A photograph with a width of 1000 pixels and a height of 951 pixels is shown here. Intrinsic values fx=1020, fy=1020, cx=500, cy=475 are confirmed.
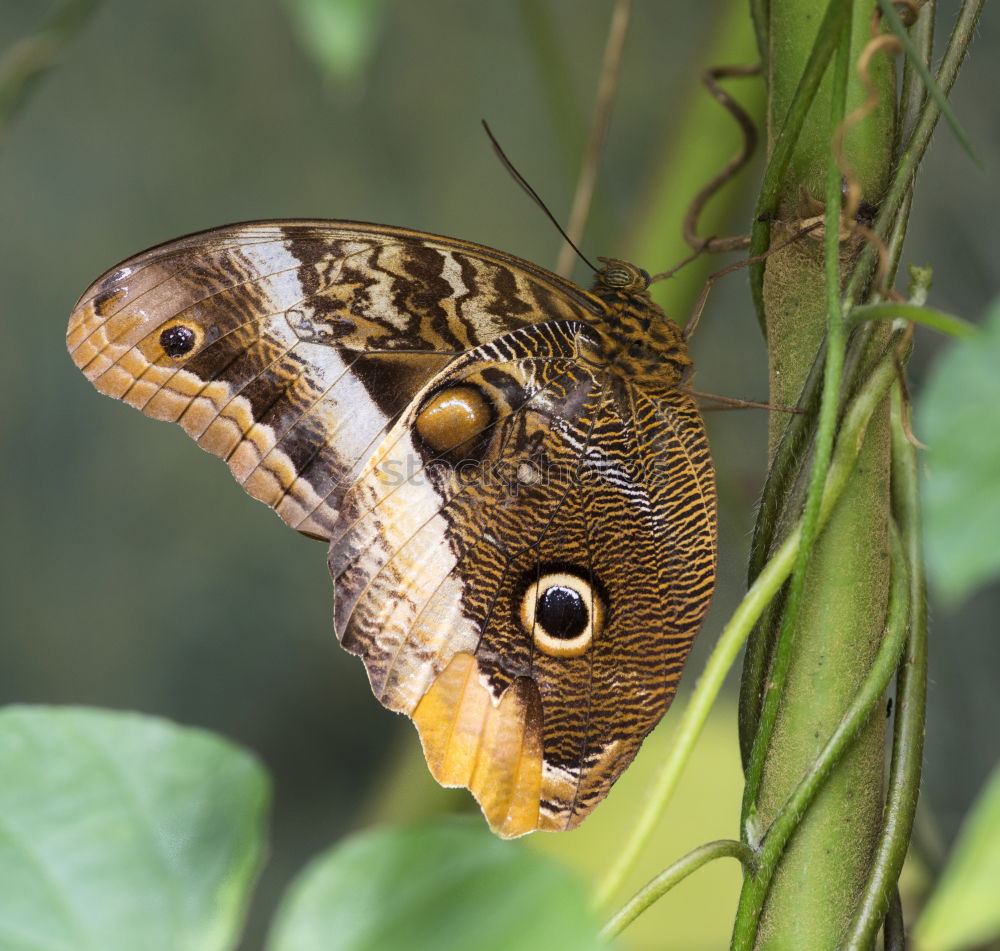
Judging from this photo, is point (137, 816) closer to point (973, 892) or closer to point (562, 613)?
point (973, 892)

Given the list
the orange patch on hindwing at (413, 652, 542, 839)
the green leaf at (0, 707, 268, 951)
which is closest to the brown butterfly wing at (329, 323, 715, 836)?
the orange patch on hindwing at (413, 652, 542, 839)

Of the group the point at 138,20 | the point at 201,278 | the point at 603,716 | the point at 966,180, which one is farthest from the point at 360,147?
the point at 603,716

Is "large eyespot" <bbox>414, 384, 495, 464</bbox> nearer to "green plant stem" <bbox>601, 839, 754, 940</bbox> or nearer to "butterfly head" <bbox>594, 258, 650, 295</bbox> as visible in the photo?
"butterfly head" <bbox>594, 258, 650, 295</bbox>

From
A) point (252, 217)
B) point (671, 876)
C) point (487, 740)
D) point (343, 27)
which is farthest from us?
point (252, 217)

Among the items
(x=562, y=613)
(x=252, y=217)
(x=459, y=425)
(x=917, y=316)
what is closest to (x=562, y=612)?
(x=562, y=613)

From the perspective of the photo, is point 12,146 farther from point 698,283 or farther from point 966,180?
point 966,180

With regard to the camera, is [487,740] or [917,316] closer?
[917,316]
